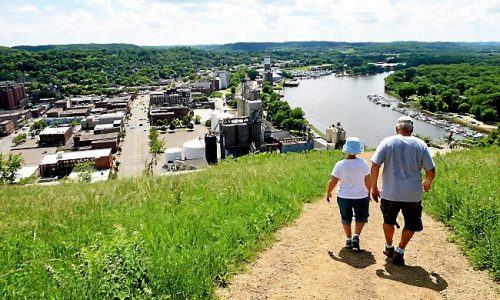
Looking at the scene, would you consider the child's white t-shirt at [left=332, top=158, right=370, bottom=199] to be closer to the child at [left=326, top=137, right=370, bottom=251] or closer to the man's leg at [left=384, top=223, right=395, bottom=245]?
the child at [left=326, top=137, right=370, bottom=251]

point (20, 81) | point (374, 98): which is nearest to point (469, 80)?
point (374, 98)

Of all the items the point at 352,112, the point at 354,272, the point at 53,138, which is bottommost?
the point at 53,138

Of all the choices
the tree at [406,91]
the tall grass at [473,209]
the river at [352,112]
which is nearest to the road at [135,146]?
the tall grass at [473,209]

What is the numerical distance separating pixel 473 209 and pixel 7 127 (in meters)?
64.9

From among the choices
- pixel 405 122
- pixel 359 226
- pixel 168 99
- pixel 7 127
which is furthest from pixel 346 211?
pixel 168 99

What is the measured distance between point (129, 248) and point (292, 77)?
126537mm

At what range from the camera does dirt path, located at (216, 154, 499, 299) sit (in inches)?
149

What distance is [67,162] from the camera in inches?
1347

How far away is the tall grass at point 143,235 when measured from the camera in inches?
125

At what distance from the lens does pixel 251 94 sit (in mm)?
38625

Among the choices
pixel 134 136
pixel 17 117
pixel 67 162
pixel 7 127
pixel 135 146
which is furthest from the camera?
pixel 17 117

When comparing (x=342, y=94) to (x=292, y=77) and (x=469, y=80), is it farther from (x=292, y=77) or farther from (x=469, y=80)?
(x=292, y=77)

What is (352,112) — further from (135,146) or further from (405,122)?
(405,122)

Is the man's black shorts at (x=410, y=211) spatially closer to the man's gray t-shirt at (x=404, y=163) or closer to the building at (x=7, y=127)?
the man's gray t-shirt at (x=404, y=163)
